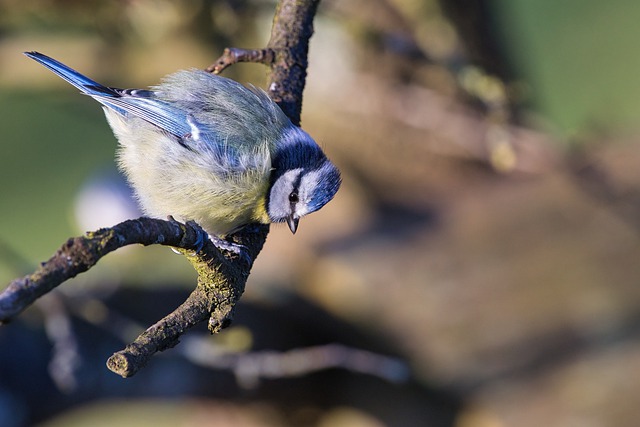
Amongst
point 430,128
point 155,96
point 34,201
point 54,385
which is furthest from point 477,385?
point 34,201

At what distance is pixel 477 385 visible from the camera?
104 inches

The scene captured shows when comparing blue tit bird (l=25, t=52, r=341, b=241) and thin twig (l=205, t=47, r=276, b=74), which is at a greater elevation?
thin twig (l=205, t=47, r=276, b=74)

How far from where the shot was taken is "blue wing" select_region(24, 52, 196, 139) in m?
1.66

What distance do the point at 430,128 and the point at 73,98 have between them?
1631 millimetres

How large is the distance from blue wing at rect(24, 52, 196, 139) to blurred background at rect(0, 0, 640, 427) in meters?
0.52

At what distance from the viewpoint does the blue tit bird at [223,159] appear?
5.27 feet

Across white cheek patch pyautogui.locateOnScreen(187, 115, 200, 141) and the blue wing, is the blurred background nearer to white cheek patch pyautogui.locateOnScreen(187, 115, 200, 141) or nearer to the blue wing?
the blue wing

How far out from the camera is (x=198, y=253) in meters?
1.06

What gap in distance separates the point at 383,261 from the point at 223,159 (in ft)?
5.32

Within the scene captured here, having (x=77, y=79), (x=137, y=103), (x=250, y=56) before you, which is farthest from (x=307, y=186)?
(x=77, y=79)

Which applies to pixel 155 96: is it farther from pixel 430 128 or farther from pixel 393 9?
pixel 393 9

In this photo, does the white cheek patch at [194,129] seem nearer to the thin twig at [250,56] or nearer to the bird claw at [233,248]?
the thin twig at [250,56]

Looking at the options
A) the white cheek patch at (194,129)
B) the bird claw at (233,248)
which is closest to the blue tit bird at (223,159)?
the white cheek patch at (194,129)

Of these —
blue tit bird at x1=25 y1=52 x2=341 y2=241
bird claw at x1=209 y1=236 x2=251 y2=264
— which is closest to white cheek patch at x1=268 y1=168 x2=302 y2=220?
blue tit bird at x1=25 y1=52 x2=341 y2=241
